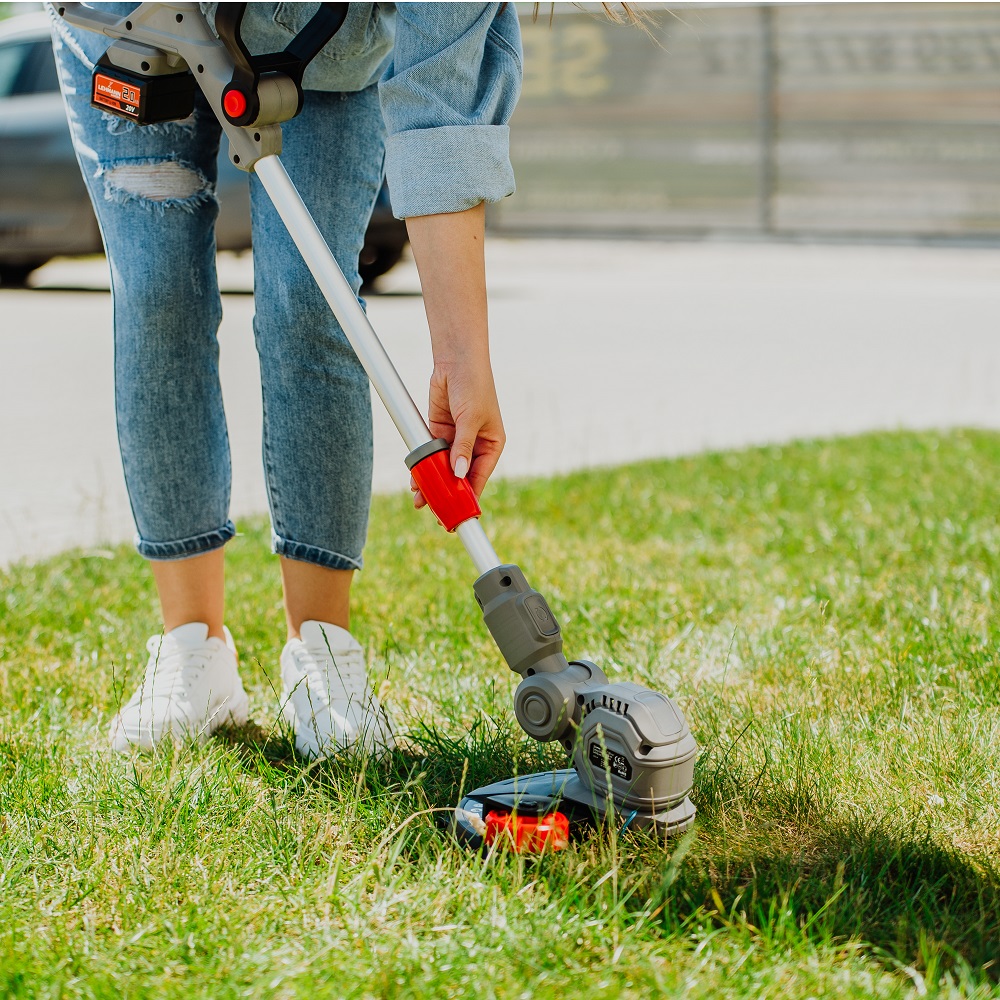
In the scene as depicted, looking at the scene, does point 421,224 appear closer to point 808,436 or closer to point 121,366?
point 121,366

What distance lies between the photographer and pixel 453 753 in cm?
197

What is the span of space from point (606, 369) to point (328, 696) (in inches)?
195

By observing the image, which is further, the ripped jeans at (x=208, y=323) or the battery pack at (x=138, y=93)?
the ripped jeans at (x=208, y=323)

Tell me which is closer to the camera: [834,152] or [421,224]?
[421,224]

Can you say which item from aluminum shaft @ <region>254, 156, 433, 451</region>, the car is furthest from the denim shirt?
the car

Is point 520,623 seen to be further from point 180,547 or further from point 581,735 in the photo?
point 180,547

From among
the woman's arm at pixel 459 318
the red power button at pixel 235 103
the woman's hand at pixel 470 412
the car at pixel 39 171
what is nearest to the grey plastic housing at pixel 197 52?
the red power button at pixel 235 103

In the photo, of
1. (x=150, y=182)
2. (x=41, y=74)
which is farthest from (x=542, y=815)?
(x=41, y=74)

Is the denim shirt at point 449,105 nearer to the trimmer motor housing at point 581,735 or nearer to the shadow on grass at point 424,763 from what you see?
the trimmer motor housing at point 581,735

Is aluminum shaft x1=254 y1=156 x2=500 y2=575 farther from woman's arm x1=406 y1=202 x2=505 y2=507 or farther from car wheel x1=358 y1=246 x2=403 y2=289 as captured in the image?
car wheel x1=358 y1=246 x2=403 y2=289

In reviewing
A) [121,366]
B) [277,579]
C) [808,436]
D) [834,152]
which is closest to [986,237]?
[834,152]

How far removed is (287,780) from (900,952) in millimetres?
846

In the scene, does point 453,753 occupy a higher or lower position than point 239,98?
lower

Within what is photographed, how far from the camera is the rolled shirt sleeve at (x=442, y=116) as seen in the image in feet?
5.65
